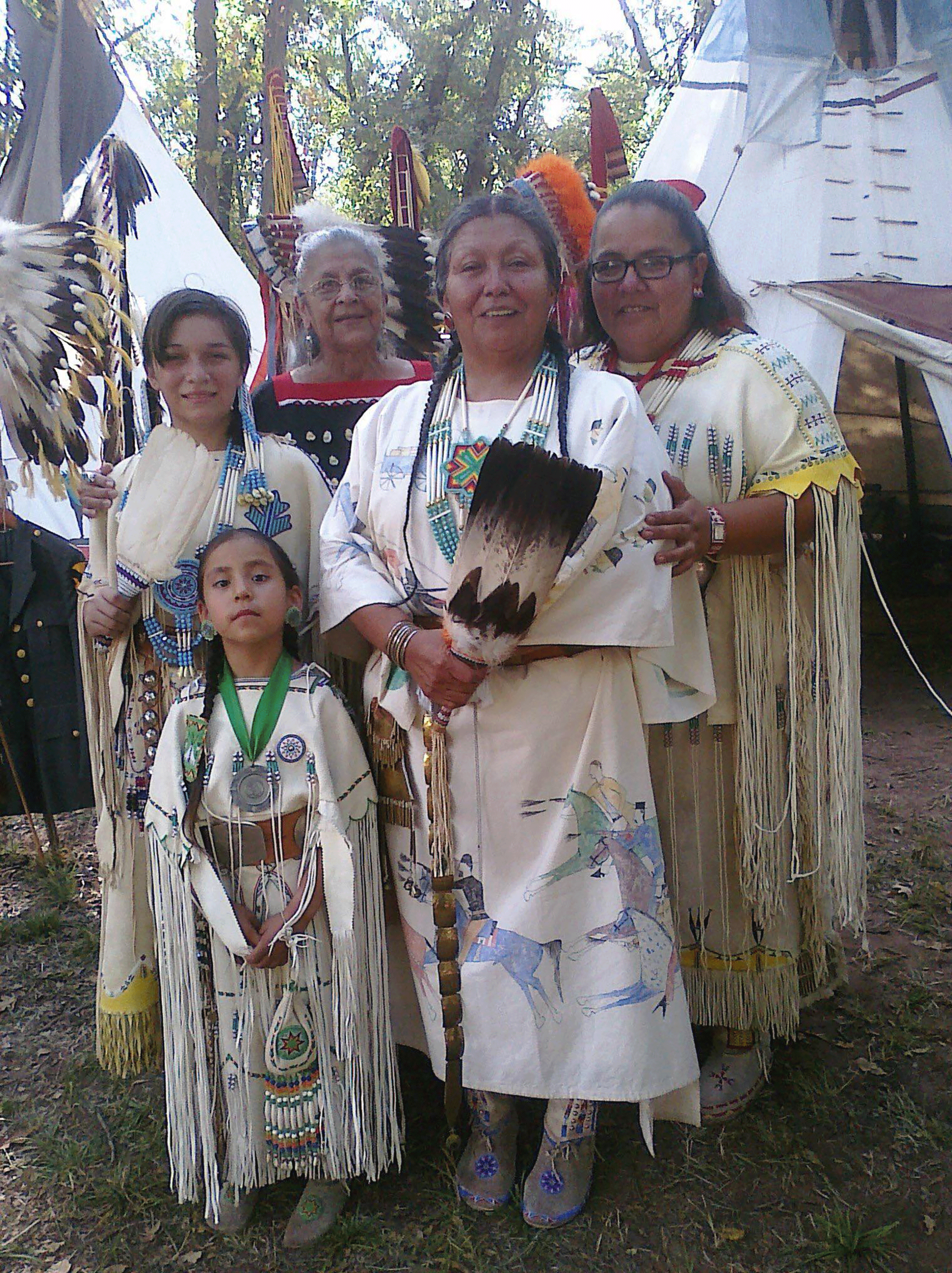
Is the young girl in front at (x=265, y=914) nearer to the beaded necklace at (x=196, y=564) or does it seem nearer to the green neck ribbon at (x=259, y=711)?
→ the green neck ribbon at (x=259, y=711)

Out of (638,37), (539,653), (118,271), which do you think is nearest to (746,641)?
(539,653)

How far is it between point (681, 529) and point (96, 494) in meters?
1.20

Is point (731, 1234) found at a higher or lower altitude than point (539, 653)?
lower

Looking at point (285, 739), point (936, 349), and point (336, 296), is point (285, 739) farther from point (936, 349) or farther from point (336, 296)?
point (936, 349)

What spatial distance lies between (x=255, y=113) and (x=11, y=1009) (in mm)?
13101

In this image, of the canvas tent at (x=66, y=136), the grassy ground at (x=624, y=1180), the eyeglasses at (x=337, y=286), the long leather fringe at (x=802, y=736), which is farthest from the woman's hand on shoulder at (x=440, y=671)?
the canvas tent at (x=66, y=136)

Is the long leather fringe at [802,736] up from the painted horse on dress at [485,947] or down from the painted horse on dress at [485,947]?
up

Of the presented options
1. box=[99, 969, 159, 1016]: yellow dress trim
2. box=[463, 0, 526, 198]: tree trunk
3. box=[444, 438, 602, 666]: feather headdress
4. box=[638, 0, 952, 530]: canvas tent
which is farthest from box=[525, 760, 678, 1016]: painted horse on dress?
box=[463, 0, 526, 198]: tree trunk

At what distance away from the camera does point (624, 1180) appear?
1.99 meters

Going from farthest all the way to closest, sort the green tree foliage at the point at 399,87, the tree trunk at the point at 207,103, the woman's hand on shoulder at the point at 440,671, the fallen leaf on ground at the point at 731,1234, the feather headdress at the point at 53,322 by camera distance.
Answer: the green tree foliage at the point at 399,87
the tree trunk at the point at 207,103
the feather headdress at the point at 53,322
the fallen leaf on ground at the point at 731,1234
the woman's hand on shoulder at the point at 440,671

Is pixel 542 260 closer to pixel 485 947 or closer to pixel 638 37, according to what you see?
pixel 485 947

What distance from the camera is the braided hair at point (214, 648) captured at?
1.77 m

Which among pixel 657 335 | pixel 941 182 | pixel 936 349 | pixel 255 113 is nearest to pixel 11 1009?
pixel 657 335

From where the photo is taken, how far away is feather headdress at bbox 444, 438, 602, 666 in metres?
1.47
